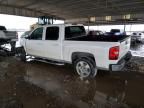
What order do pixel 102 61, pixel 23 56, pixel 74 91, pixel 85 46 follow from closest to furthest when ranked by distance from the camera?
pixel 74 91
pixel 102 61
pixel 85 46
pixel 23 56

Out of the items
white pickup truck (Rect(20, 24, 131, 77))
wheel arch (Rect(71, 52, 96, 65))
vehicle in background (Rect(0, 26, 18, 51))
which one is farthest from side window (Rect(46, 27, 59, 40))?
vehicle in background (Rect(0, 26, 18, 51))

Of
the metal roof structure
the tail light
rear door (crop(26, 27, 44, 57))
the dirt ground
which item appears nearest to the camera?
the dirt ground

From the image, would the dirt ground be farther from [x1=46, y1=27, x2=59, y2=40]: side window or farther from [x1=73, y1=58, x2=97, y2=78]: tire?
[x1=46, y1=27, x2=59, y2=40]: side window

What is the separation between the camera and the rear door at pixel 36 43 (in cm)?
596

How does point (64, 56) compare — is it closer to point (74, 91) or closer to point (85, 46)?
point (85, 46)

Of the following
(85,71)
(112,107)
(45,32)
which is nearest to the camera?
(112,107)

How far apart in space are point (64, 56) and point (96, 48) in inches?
55.1

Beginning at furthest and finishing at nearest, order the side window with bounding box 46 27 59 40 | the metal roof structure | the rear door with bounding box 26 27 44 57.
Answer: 1. the metal roof structure
2. the rear door with bounding box 26 27 44 57
3. the side window with bounding box 46 27 59 40

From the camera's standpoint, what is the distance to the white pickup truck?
4094mm

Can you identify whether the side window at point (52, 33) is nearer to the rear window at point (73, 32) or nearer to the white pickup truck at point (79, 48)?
the white pickup truck at point (79, 48)

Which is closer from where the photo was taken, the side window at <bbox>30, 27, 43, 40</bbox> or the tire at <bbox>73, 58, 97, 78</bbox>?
the tire at <bbox>73, 58, 97, 78</bbox>

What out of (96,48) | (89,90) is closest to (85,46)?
(96,48)

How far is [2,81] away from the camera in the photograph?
4.53 m

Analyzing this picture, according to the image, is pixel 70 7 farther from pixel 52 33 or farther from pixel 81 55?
pixel 81 55
